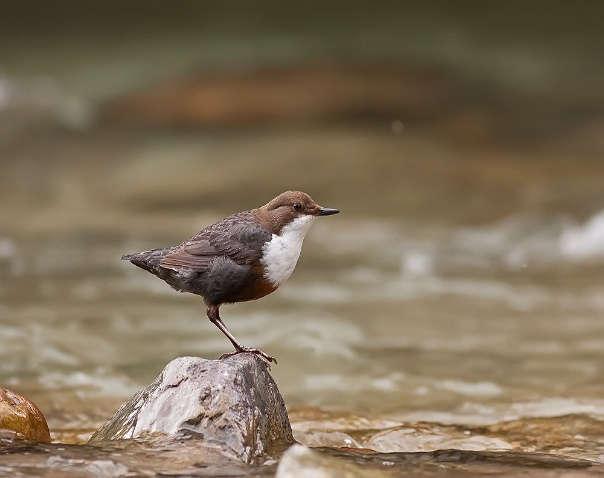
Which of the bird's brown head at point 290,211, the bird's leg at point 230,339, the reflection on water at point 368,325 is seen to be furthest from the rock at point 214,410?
the reflection on water at point 368,325

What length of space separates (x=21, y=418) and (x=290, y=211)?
1456mm

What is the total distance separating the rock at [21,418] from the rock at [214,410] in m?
0.32

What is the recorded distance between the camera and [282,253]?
15.1 ft

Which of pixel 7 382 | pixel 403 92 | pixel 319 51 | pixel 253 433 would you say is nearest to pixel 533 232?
pixel 403 92

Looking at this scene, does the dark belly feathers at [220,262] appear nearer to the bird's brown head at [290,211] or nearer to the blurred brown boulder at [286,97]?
the bird's brown head at [290,211]

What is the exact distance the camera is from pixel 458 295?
9.30 meters

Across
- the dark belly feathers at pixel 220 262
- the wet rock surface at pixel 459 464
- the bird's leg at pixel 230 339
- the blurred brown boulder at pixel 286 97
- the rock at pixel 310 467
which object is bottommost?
the rock at pixel 310 467

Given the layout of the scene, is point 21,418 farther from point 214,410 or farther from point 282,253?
point 282,253

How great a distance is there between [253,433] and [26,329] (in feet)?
13.5

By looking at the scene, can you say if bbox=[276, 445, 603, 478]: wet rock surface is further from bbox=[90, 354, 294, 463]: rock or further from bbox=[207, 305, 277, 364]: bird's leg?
bbox=[207, 305, 277, 364]: bird's leg

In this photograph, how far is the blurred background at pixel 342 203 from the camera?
6785 mm

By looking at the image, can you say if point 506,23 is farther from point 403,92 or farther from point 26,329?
point 26,329

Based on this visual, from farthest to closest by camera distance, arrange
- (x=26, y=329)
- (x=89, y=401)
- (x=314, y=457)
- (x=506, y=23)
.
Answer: (x=506, y=23)
(x=26, y=329)
(x=89, y=401)
(x=314, y=457)

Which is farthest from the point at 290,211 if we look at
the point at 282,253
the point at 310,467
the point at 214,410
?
the point at 310,467
